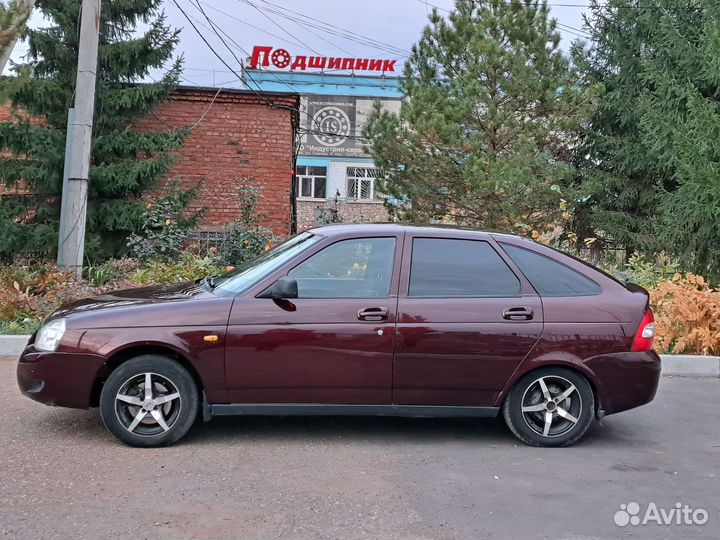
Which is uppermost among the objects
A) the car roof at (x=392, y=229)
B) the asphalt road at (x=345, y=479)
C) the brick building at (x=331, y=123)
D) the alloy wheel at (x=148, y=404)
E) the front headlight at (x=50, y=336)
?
the brick building at (x=331, y=123)

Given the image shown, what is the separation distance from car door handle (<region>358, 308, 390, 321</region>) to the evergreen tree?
1011 centimetres

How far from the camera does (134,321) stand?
15.7 feet

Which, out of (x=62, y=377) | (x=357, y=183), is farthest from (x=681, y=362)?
(x=357, y=183)

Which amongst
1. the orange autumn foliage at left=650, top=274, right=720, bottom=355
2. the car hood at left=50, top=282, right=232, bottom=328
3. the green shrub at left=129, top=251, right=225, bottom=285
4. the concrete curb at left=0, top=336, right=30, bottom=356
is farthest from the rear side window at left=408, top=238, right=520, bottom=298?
the green shrub at left=129, top=251, right=225, bottom=285

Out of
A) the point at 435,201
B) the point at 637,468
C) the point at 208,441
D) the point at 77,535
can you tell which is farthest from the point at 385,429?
the point at 435,201

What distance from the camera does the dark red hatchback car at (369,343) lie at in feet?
15.7

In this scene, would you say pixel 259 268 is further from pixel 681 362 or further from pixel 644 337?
pixel 681 362

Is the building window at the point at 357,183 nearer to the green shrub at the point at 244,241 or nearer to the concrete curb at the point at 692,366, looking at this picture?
the green shrub at the point at 244,241

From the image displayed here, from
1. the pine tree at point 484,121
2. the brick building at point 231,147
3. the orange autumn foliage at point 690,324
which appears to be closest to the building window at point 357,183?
the pine tree at point 484,121

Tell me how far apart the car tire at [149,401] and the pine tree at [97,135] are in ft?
25.3

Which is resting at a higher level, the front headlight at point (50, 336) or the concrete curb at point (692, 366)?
the front headlight at point (50, 336)

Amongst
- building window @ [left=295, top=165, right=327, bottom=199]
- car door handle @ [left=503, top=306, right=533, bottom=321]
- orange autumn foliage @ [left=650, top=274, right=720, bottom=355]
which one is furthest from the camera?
building window @ [left=295, top=165, right=327, bottom=199]

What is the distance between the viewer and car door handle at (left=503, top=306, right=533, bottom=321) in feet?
16.4

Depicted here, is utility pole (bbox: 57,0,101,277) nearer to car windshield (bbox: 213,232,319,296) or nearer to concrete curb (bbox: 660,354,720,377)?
car windshield (bbox: 213,232,319,296)
